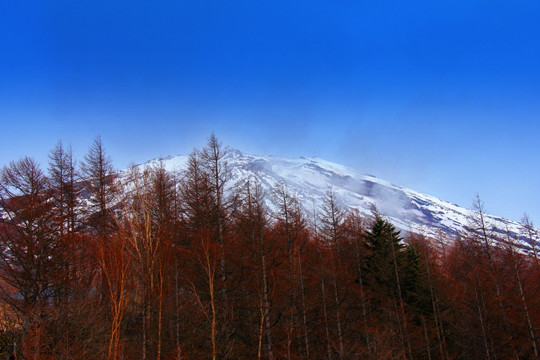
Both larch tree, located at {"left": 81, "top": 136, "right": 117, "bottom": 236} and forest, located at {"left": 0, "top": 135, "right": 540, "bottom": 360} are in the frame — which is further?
larch tree, located at {"left": 81, "top": 136, "right": 117, "bottom": 236}

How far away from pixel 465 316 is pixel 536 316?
582 centimetres

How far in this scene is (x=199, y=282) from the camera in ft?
55.5

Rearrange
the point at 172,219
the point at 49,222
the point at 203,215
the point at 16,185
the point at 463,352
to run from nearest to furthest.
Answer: the point at 49,222
the point at 16,185
the point at 203,215
the point at 172,219
the point at 463,352

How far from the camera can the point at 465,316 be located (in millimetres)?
26484

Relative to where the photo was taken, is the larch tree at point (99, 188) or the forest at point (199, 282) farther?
the larch tree at point (99, 188)

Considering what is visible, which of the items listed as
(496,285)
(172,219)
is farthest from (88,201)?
(496,285)

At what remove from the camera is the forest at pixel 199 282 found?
9992 millimetres

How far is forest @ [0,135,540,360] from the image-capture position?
999 cm

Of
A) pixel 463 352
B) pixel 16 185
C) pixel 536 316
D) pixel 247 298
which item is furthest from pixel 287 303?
pixel 463 352

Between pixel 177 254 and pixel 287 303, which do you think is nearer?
pixel 177 254

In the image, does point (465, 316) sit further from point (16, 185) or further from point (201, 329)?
point (16, 185)

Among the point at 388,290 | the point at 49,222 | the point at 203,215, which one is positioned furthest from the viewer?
the point at 388,290

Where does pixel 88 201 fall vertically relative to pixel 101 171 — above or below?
below

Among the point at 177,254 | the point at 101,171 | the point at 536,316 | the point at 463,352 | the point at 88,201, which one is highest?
the point at 101,171
